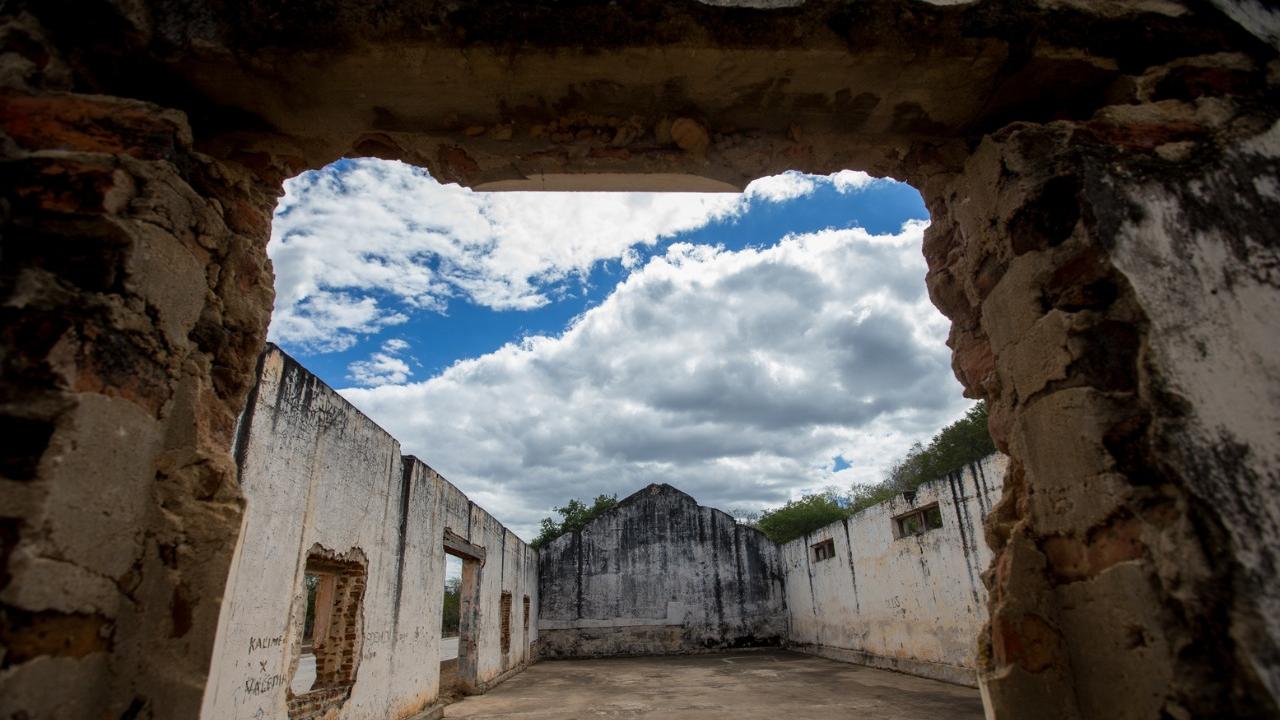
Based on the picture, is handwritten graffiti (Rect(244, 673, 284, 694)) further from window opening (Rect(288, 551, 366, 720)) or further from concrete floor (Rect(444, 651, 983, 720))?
concrete floor (Rect(444, 651, 983, 720))

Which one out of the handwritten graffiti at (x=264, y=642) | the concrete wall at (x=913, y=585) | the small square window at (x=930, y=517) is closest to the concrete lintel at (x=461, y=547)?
the handwritten graffiti at (x=264, y=642)

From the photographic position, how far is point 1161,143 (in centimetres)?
188

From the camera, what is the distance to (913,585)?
10.5 meters

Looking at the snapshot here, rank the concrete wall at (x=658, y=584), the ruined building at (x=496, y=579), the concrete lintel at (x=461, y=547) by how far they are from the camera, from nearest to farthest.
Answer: the ruined building at (x=496, y=579) → the concrete lintel at (x=461, y=547) → the concrete wall at (x=658, y=584)

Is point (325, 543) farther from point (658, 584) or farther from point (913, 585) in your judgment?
point (658, 584)

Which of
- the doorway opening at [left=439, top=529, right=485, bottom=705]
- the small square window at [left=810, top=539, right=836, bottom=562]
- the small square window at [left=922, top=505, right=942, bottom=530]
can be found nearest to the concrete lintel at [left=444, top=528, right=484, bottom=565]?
the doorway opening at [left=439, top=529, right=485, bottom=705]

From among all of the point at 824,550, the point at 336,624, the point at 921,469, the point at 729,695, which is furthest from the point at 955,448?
the point at 336,624

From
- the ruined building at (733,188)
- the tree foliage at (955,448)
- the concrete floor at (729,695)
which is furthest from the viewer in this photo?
the tree foliage at (955,448)

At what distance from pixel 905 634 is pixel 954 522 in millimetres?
2539

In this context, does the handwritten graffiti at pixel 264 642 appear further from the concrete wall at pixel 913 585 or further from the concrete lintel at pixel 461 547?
the concrete wall at pixel 913 585

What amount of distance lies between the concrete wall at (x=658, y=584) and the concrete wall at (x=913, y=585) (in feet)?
8.98

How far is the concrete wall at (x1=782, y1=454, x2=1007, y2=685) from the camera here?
8812 millimetres

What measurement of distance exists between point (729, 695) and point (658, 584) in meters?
9.08

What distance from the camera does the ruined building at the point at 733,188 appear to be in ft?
4.73
